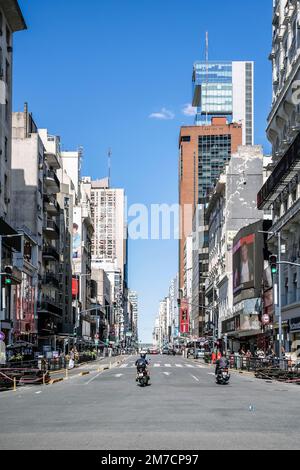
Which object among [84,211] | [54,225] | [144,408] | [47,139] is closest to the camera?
[144,408]

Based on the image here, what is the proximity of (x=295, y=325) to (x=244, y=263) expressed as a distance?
3351cm

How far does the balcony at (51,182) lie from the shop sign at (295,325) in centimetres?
4525

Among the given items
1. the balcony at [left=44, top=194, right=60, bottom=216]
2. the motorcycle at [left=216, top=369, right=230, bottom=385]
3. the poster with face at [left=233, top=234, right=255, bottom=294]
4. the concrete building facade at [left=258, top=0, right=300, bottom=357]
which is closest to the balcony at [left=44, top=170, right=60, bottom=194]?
the balcony at [left=44, top=194, right=60, bottom=216]

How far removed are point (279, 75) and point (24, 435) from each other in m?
62.5

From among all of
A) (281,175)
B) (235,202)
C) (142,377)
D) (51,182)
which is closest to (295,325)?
(281,175)

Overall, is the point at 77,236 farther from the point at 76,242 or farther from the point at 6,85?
the point at 6,85

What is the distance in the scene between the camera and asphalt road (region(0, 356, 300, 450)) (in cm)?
1473

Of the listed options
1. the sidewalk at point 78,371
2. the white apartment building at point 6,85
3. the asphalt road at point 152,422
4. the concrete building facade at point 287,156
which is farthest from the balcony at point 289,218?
the asphalt road at point 152,422

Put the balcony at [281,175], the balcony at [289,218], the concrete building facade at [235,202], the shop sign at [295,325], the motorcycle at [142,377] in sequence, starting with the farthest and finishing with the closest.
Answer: the concrete building facade at [235,202], the shop sign at [295,325], the balcony at [289,218], the balcony at [281,175], the motorcycle at [142,377]

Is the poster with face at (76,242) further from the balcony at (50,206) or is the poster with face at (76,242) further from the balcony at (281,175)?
the balcony at (281,175)

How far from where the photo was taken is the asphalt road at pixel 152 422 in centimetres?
1473

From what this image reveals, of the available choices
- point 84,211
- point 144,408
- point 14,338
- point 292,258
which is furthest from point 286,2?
point 84,211
